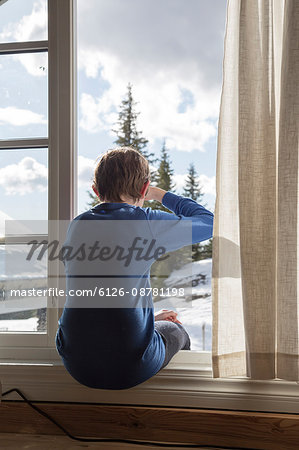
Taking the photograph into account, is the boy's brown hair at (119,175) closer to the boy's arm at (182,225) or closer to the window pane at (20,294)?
the boy's arm at (182,225)

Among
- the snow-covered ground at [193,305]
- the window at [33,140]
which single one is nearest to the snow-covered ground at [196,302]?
the snow-covered ground at [193,305]

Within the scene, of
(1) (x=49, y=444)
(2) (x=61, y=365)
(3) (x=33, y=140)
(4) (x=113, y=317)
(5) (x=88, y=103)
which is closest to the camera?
(4) (x=113, y=317)

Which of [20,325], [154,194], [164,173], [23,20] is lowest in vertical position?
[20,325]

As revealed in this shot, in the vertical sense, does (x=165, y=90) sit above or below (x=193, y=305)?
above

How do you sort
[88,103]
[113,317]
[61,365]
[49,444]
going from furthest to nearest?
[88,103] < [61,365] < [49,444] < [113,317]

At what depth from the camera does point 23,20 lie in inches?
65.9

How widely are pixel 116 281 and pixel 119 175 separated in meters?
0.34

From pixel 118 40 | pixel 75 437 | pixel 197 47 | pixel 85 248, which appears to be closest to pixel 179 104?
pixel 197 47

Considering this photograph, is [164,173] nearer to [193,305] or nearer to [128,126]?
[128,126]

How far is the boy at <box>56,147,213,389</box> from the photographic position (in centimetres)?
127

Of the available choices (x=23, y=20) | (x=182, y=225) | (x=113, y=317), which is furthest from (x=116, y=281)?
(x=23, y=20)

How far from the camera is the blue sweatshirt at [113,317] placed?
1.27m

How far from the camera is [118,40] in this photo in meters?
1.76

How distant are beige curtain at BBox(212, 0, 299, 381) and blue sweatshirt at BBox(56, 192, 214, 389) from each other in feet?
0.67
